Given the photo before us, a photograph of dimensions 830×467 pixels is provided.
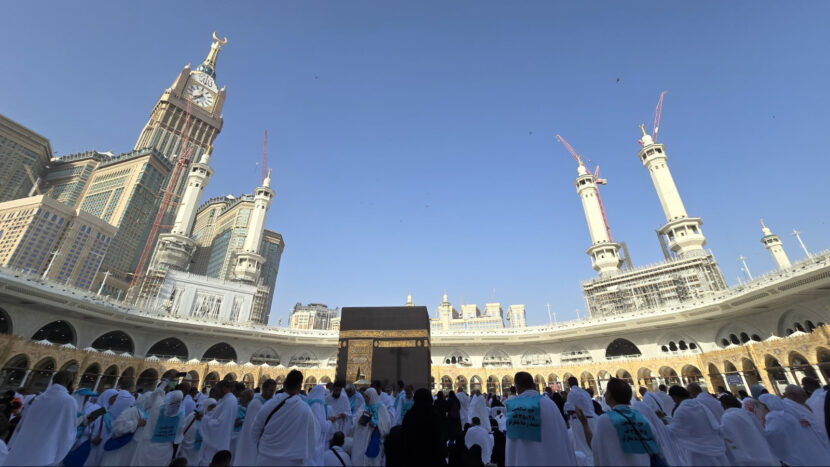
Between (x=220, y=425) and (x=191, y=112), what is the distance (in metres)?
90.2

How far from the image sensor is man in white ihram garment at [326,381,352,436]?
543cm

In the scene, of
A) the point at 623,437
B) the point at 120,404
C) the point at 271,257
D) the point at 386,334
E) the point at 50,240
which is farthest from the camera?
the point at 271,257

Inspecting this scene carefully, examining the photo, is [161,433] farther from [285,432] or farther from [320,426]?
[285,432]

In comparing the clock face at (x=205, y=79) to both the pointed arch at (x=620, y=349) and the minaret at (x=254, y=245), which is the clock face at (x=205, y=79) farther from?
the pointed arch at (x=620, y=349)

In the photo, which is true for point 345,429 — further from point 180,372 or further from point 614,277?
point 614,277

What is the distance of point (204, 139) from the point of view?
76.8 meters

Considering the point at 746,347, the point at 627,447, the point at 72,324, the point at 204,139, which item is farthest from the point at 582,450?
the point at 204,139

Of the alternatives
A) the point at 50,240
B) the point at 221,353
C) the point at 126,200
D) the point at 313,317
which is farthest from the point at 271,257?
the point at 221,353

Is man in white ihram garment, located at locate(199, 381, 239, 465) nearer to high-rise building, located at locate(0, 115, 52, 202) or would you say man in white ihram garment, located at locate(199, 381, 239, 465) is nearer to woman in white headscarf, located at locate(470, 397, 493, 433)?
woman in white headscarf, located at locate(470, 397, 493, 433)

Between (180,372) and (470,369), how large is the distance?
75.9ft

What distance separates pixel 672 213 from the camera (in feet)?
126

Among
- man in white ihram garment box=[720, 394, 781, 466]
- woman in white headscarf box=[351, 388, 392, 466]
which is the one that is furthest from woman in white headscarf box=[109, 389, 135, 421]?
man in white ihram garment box=[720, 394, 781, 466]

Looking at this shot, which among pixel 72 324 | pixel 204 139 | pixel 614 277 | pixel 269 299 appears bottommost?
pixel 72 324

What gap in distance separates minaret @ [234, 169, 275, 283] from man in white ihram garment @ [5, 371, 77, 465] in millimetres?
38298
